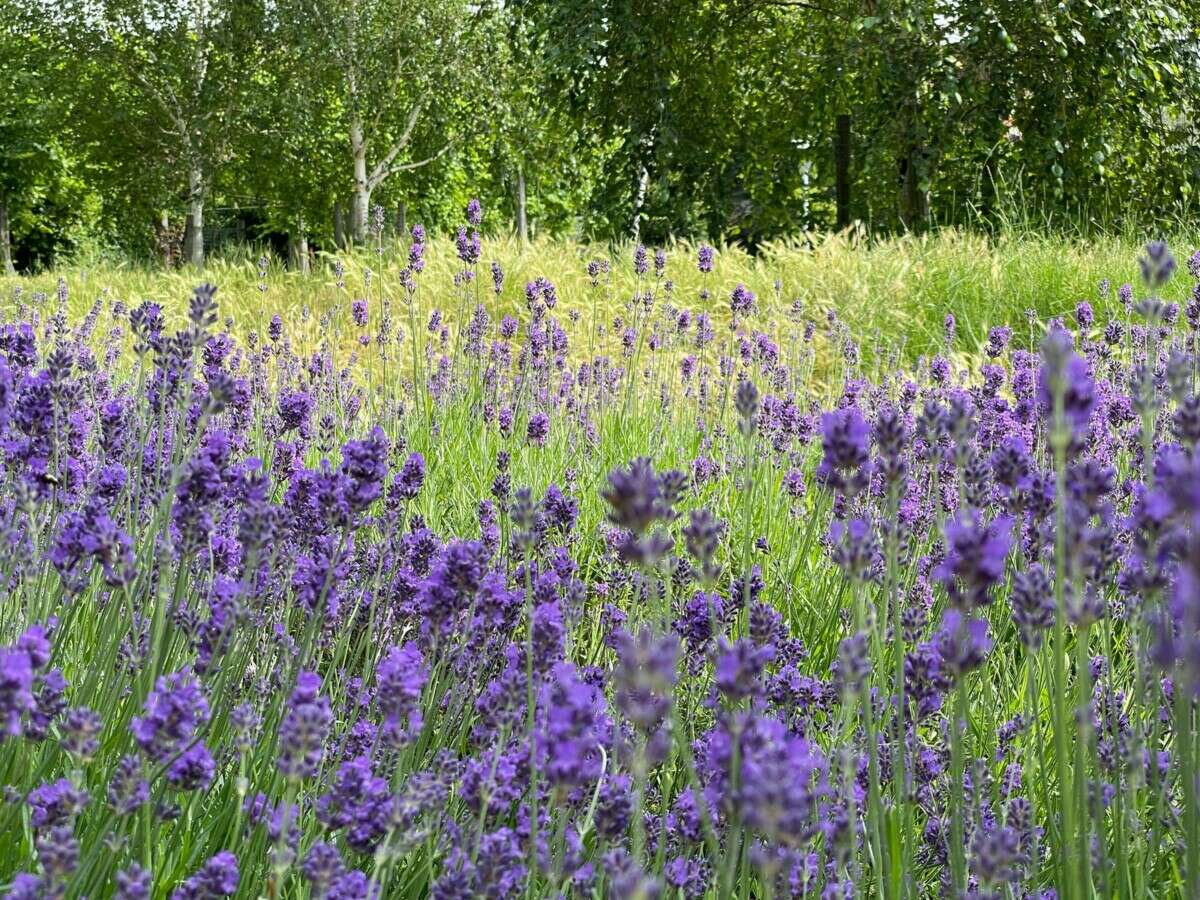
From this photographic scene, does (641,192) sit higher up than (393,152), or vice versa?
(393,152)

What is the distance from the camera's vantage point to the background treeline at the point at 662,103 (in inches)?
587

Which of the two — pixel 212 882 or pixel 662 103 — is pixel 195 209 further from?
pixel 212 882

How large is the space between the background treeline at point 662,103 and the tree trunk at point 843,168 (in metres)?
0.04

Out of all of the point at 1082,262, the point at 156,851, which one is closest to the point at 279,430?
the point at 156,851

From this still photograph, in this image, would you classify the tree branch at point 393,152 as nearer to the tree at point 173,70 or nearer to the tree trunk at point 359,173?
the tree trunk at point 359,173

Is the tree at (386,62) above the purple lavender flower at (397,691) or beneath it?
above

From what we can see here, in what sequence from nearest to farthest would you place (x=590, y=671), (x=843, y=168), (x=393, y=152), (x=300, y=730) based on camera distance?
1. (x=300, y=730)
2. (x=590, y=671)
3. (x=843, y=168)
4. (x=393, y=152)

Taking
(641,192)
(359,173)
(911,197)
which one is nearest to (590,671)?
(911,197)

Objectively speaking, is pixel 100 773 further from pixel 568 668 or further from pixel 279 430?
pixel 279 430

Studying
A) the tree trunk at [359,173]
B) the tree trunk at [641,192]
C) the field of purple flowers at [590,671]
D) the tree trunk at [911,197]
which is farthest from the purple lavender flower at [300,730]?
the tree trunk at [359,173]

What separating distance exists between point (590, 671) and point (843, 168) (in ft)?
48.5

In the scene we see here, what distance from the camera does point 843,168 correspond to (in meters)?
15.9

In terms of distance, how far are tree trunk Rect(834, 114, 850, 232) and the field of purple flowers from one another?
12.1 m

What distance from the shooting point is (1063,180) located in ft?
49.2
